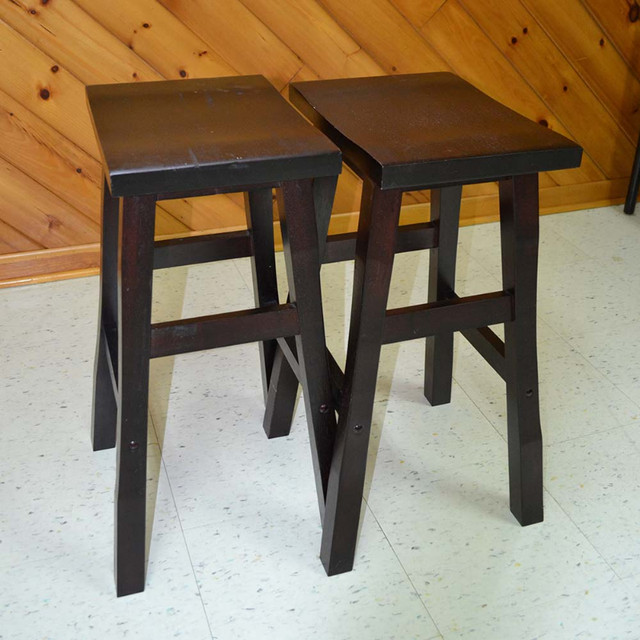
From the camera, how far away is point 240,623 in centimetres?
138

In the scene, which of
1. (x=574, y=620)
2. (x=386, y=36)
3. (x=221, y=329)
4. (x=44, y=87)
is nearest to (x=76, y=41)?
(x=44, y=87)

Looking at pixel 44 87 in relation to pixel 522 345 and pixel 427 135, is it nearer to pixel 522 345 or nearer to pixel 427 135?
pixel 427 135

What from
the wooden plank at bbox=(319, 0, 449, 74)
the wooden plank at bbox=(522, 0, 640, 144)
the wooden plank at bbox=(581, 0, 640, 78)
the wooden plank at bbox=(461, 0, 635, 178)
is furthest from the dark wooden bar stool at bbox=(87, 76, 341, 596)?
the wooden plank at bbox=(581, 0, 640, 78)

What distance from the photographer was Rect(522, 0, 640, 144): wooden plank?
2549 mm

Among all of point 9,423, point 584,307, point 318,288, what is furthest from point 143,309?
point 584,307

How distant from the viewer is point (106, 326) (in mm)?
1586

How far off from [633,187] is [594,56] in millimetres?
439

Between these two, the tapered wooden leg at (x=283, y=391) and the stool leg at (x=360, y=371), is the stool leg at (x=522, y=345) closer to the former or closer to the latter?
the stool leg at (x=360, y=371)

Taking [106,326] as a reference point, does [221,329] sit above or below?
above

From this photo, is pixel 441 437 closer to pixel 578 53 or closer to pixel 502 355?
pixel 502 355

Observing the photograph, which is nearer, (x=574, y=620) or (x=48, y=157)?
(x=574, y=620)

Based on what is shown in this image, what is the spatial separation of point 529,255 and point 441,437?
58 cm

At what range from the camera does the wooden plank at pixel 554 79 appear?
8.17ft

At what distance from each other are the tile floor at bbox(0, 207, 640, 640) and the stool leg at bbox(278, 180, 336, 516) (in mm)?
187
